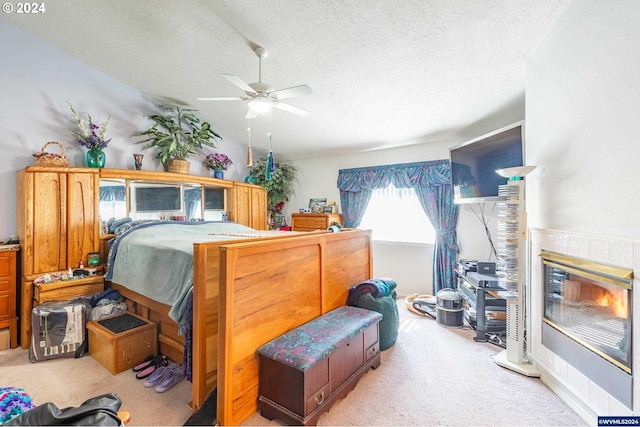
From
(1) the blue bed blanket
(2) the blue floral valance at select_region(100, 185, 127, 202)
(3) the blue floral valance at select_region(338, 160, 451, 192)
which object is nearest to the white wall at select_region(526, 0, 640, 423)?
(3) the blue floral valance at select_region(338, 160, 451, 192)

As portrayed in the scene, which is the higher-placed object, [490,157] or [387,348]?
[490,157]

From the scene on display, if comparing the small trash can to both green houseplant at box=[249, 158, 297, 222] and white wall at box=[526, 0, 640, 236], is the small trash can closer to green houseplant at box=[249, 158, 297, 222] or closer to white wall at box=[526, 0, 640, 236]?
white wall at box=[526, 0, 640, 236]

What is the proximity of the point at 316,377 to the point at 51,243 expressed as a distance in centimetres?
319

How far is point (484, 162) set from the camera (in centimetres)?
301

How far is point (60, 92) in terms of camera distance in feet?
10.3

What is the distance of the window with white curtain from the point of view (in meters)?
4.13

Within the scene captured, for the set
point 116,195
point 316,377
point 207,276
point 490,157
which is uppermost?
point 490,157

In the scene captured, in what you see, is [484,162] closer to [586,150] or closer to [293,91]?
[586,150]

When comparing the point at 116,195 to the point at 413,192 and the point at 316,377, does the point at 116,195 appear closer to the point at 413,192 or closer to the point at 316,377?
the point at 316,377

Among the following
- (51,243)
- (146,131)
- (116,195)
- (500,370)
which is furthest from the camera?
(146,131)

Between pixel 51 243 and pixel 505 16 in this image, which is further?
pixel 51 243

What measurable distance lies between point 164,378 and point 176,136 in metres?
3.27

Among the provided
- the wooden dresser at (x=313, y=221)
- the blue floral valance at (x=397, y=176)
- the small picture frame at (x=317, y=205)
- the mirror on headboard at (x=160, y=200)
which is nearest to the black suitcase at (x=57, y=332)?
the mirror on headboard at (x=160, y=200)

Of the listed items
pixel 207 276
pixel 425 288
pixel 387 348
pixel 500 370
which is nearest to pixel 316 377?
pixel 207 276
